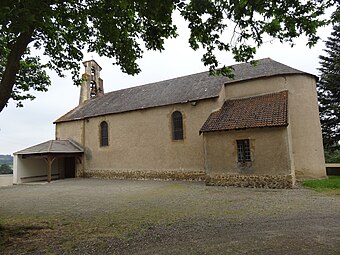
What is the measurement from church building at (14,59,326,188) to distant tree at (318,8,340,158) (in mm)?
4779

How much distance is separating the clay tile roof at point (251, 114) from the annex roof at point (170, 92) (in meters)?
1.31

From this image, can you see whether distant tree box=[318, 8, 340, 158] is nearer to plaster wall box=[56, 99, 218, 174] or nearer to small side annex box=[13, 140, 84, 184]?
plaster wall box=[56, 99, 218, 174]

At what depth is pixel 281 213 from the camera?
22.7 ft

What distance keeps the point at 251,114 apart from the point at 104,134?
39.7 feet

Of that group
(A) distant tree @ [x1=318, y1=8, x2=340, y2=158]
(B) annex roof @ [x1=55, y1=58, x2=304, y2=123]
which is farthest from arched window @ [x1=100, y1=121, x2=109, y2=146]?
(A) distant tree @ [x1=318, y1=8, x2=340, y2=158]

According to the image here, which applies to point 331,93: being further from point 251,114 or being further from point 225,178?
point 225,178

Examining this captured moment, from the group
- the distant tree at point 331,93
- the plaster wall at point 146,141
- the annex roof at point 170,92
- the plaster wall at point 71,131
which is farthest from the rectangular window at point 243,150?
the plaster wall at point 71,131

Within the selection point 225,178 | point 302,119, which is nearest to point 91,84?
point 225,178

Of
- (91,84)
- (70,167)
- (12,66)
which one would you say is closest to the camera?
(12,66)

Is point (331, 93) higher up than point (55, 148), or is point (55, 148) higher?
point (331, 93)

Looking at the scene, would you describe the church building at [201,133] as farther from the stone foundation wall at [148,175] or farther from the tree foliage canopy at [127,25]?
the tree foliage canopy at [127,25]

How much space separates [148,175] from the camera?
57.1 ft

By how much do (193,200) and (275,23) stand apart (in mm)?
6615

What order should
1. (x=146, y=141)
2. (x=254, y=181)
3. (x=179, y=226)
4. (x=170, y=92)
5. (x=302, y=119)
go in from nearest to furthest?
(x=179, y=226)
(x=254, y=181)
(x=302, y=119)
(x=146, y=141)
(x=170, y=92)
